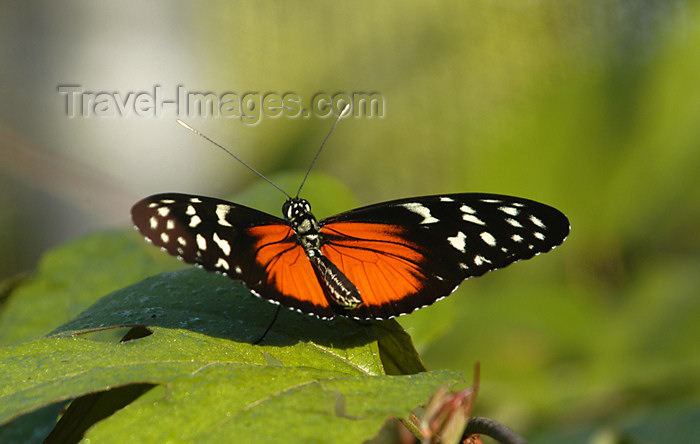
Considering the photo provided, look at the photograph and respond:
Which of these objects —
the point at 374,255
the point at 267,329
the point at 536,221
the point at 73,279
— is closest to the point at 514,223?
the point at 536,221

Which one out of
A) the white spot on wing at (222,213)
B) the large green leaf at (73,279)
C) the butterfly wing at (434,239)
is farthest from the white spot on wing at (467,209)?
the large green leaf at (73,279)

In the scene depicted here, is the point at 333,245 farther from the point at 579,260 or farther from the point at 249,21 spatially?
the point at 249,21

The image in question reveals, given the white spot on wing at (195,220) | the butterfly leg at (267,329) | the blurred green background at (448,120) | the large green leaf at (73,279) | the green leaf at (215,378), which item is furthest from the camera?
the blurred green background at (448,120)

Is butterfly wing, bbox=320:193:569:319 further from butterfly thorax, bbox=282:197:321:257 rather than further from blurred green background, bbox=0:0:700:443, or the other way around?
blurred green background, bbox=0:0:700:443

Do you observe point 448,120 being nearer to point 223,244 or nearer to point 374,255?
point 374,255

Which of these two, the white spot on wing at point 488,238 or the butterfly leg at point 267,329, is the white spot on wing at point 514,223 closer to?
the white spot on wing at point 488,238

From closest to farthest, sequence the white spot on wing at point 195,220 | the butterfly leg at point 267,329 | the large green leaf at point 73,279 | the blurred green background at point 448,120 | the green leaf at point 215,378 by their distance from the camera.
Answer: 1. the green leaf at point 215,378
2. the butterfly leg at point 267,329
3. the white spot on wing at point 195,220
4. the large green leaf at point 73,279
5. the blurred green background at point 448,120

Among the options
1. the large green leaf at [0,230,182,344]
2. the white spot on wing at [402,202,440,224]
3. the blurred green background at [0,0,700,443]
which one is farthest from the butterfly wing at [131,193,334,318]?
Result: the blurred green background at [0,0,700,443]
